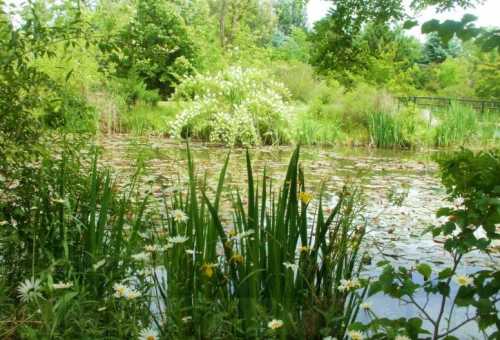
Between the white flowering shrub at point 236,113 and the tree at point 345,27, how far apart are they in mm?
4171

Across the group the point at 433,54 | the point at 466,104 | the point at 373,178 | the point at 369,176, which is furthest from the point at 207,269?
the point at 433,54

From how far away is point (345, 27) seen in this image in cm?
429

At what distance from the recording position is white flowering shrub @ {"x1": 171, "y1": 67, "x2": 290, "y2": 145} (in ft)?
28.9

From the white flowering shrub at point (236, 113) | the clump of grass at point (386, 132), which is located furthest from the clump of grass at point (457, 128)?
the white flowering shrub at point (236, 113)

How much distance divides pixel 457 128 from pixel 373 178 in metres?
4.34

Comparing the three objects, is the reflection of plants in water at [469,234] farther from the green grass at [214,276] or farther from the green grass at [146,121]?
the green grass at [146,121]

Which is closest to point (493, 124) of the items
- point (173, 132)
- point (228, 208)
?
point (173, 132)

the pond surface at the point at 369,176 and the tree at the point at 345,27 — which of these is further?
the tree at the point at 345,27

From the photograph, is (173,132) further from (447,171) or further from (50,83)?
(447,171)

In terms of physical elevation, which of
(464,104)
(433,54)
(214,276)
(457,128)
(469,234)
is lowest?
(214,276)

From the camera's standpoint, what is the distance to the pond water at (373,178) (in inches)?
127

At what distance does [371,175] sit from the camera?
6.27 meters

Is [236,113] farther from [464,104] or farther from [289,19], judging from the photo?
[289,19]

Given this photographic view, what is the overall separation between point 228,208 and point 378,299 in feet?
6.01
